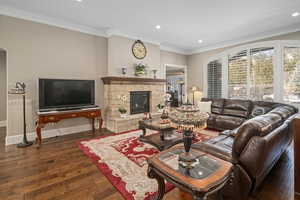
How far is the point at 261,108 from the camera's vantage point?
13.4ft

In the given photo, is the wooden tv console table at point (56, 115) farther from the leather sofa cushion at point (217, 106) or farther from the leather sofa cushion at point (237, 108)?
the leather sofa cushion at point (237, 108)

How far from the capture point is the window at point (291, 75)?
4.34 meters

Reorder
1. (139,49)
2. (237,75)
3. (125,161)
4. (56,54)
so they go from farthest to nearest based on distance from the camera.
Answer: (237,75) → (139,49) → (56,54) → (125,161)

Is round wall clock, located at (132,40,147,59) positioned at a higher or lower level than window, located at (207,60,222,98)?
higher

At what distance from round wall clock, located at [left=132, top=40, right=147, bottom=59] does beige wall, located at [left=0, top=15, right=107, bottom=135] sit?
98cm

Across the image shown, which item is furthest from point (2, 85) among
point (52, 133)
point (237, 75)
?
point (237, 75)

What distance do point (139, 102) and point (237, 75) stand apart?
3776 mm

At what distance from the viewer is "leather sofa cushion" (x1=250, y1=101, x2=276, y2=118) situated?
13.0 feet

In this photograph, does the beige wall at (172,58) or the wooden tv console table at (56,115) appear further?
the beige wall at (172,58)

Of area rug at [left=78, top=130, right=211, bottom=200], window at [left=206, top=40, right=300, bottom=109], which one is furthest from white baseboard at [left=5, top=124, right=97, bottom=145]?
window at [left=206, top=40, right=300, bottom=109]

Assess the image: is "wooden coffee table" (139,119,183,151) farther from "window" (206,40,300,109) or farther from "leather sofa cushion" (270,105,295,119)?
"window" (206,40,300,109)

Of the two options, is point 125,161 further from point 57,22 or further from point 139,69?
point 57,22

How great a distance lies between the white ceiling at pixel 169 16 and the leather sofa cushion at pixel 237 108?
7.37ft

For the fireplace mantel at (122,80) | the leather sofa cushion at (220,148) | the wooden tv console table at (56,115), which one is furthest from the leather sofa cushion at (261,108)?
the wooden tv console table at (56,115)
